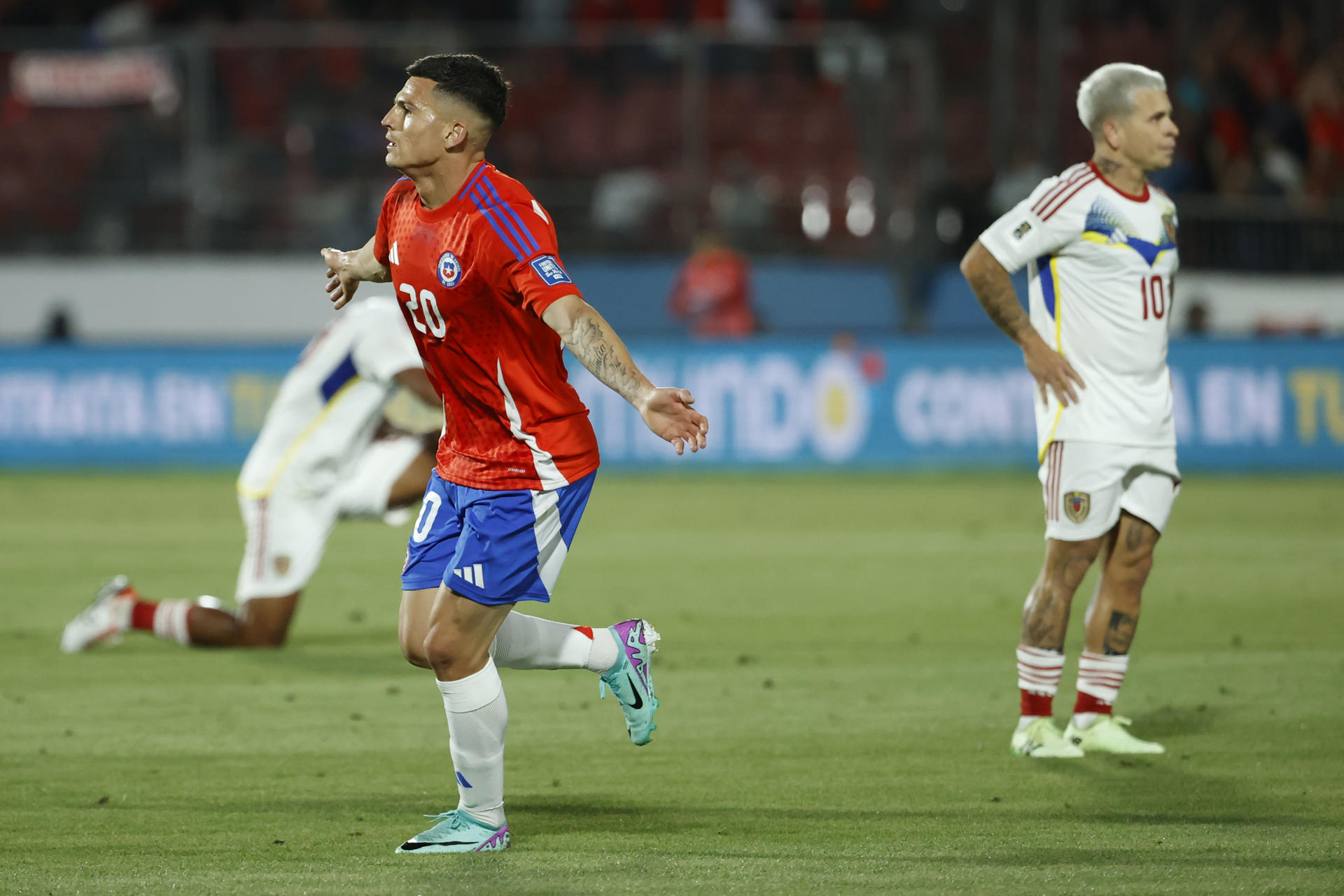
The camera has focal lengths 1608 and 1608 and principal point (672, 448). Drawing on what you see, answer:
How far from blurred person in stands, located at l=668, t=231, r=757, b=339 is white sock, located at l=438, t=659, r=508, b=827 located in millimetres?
Result: 12618

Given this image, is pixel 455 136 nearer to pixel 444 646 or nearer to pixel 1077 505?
pixel 444 646

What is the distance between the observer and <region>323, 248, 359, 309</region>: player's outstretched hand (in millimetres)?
4984

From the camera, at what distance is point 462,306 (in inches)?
173

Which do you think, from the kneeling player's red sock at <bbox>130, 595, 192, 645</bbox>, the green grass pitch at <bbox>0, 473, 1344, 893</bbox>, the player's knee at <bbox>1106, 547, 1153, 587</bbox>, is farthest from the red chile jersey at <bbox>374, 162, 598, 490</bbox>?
the kneeling player's red sock at <bbox>130, 595, 192, 645</bbox>

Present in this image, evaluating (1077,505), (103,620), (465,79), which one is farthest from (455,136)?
(103,620)

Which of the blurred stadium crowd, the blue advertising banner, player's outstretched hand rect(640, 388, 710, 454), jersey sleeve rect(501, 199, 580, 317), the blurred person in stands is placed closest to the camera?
player's outstretched hand rect(640, 388, 710, 454)

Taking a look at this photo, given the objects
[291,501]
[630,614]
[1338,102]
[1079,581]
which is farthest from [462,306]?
[1338,102]

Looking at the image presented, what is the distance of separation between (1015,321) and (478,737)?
244cm

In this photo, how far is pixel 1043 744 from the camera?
5629mm

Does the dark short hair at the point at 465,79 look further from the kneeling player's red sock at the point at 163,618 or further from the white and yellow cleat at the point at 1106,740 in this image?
the kneeling player's red sock at the point at 163,618

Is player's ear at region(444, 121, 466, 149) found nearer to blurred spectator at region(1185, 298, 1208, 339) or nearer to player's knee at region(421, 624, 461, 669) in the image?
player's knee at region(421, 624, 461, 669)

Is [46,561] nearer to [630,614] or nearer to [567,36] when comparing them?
[630,614]

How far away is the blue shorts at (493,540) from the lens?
440cm

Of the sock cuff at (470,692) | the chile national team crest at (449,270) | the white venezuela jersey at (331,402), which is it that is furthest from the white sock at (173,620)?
the chile national team crest at (449,270)
